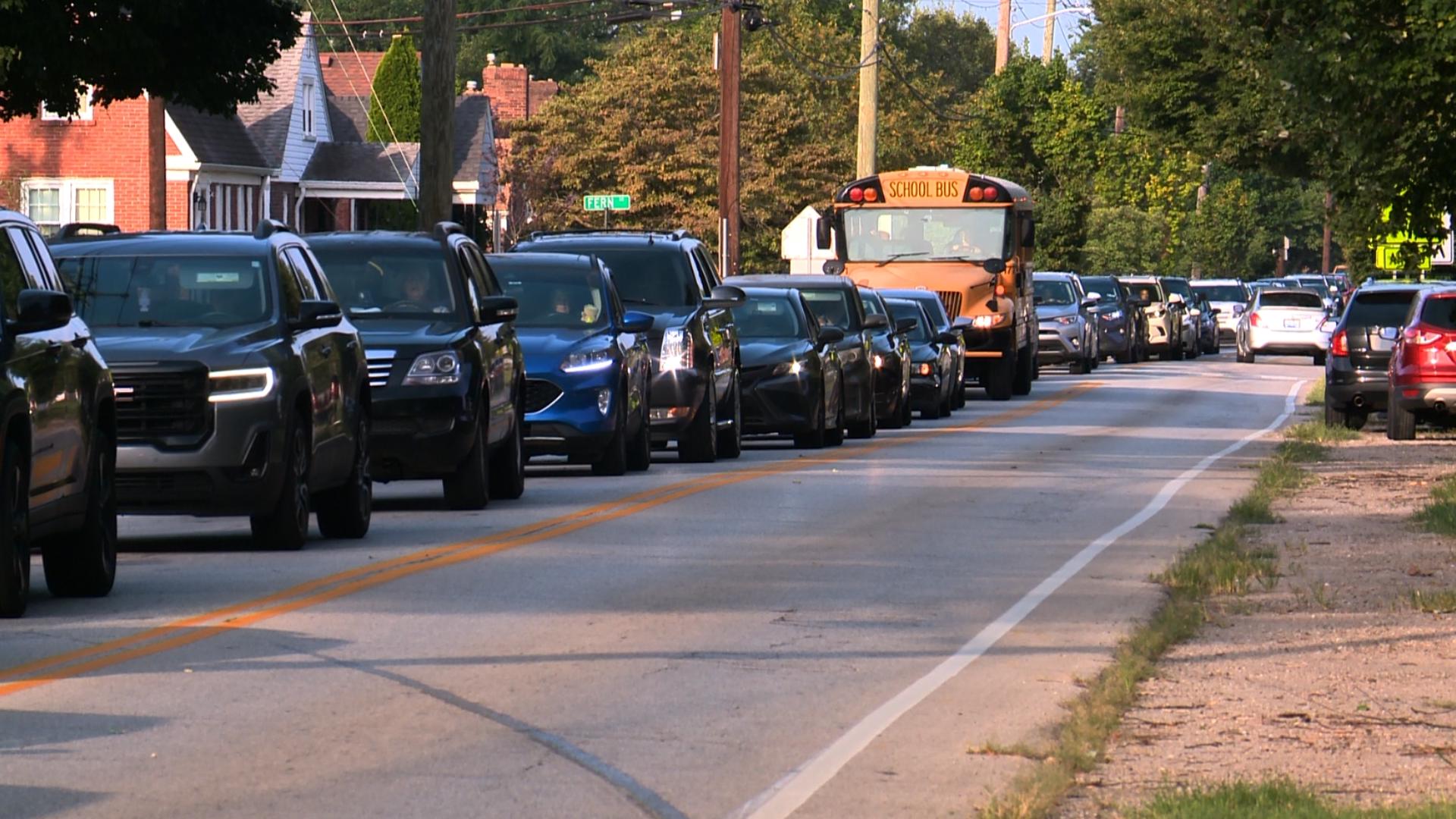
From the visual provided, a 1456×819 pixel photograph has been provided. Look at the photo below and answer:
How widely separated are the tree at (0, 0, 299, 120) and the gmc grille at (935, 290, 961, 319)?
15500 millimetres

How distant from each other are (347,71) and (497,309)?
217 feet

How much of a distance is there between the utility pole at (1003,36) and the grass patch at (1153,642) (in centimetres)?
5189

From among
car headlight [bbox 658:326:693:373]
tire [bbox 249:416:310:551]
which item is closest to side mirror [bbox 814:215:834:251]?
car headlight [bbox 658:326:693:373]

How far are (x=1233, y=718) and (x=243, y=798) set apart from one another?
3737 mm

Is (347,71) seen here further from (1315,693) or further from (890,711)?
(890,711)

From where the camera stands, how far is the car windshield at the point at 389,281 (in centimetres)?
1834

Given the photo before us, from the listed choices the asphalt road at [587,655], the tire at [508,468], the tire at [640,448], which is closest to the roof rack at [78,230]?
the asphalt road at [587,655]

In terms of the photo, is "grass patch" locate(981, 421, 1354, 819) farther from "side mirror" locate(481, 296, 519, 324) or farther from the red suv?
the red suv

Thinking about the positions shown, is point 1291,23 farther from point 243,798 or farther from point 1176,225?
point 1176,225

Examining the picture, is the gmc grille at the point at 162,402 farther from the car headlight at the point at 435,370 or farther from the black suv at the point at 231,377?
the car headlight at the point at 435,370

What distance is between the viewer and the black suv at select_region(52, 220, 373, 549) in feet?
46.5

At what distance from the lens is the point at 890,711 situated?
9.62 meters

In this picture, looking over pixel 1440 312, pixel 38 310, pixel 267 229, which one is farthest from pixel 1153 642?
pixel 1440 312

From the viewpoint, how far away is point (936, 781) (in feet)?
27.1
